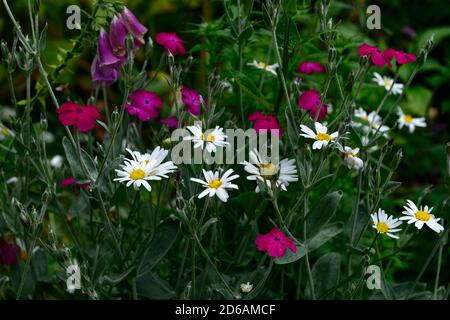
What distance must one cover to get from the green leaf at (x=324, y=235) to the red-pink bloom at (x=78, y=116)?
38cm

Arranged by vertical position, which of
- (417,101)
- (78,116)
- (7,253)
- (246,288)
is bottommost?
(246,288)

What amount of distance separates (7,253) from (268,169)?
547 millimetres

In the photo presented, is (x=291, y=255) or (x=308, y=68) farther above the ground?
(x=308, y=68)

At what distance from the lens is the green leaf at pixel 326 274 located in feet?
3.72

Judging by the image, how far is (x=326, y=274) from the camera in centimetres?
114

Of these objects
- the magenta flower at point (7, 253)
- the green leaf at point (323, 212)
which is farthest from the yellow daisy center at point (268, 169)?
the magenta flower at point (7, 253)

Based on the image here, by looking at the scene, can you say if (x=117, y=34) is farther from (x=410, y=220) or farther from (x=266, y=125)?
(x=410, y=220)

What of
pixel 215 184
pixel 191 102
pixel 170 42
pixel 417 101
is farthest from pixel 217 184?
pixel 417 101

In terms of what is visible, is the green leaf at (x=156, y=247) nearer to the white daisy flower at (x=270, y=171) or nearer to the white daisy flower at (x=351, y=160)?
the white daisy flower at (x=270, y=171)

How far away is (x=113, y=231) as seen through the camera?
1.05 meters

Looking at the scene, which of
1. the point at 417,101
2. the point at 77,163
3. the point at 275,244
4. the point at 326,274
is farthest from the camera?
the point at 417,101

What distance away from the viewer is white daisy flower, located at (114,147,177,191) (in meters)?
0.92
